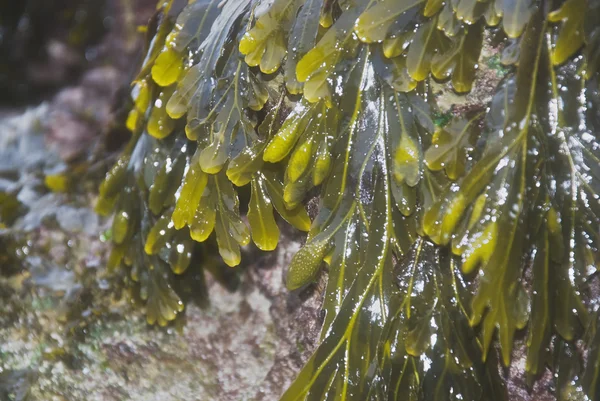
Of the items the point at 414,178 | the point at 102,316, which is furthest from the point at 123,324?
the point at 414,178

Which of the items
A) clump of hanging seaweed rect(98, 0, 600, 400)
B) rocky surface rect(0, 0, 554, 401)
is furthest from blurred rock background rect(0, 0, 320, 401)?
clump of hanging seaweed rect(98, 0, 600, 400)

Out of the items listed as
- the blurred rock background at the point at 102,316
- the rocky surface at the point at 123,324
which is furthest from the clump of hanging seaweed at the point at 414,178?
the blurred rock background at the point at 102,316

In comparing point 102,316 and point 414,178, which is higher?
point 414,178

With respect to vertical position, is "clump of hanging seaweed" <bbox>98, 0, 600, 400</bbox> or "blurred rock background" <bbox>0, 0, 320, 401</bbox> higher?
"clump of hanging seaweed" <bbox>98, 0, 600, 400</bbox>

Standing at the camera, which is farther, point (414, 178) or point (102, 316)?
point (102, 316)

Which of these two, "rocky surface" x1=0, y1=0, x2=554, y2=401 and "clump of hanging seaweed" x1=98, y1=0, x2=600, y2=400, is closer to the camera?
"clump of hanging seaweed" x1=98, y1=0, x2=600, y2=400

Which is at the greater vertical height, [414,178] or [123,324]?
[414,178]

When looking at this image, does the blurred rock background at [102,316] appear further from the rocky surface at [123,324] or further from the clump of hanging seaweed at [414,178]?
the clump of hanging seaweed at [414,178]

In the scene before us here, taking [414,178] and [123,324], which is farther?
[123,324]

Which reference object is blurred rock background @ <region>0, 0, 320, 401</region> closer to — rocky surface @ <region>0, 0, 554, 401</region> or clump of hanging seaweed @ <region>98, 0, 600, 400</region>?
rocky surface @ <region>0, 0, 554, 401</region>

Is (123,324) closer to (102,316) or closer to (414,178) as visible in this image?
(102,316)
